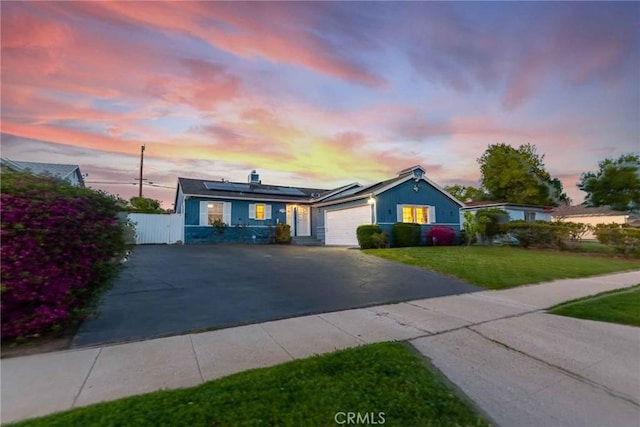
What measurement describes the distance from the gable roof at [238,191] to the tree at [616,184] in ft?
142

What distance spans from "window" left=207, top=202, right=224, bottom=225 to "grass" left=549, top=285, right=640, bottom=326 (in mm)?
17864

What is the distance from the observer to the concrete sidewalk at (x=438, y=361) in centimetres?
273

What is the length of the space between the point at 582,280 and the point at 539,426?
9.31 meters

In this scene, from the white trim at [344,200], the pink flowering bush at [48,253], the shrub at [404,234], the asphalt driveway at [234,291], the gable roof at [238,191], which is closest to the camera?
the pink flowering bush at [48,253]

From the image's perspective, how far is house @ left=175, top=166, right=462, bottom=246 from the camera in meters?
18.1

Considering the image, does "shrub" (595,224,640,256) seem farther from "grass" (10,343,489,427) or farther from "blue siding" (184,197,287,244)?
"blue siding" (184,197,287,244)

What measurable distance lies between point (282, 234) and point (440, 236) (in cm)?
1031

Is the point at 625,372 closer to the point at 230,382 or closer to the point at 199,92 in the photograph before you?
the point at 230,382

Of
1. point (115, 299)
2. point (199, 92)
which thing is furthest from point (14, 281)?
point (199, 92)

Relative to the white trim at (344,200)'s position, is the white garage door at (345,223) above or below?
below

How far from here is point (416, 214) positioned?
19062mm

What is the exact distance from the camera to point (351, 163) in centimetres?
2052

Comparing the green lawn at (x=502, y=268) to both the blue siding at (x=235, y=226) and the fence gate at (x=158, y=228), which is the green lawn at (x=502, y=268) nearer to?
the blue siding at (x=235, y=226)

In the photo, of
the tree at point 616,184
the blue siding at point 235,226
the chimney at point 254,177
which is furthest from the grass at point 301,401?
the tree at point 616,184
